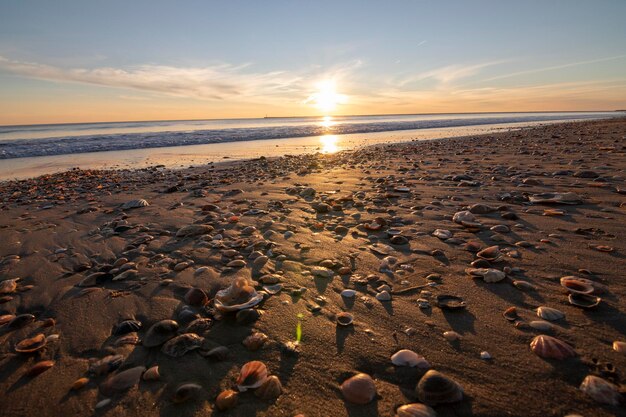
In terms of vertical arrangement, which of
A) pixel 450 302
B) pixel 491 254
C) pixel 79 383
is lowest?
pixel 79 383

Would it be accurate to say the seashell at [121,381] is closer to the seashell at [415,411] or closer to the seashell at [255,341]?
the seashell at [255,341]

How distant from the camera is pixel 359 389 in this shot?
160 centimetres

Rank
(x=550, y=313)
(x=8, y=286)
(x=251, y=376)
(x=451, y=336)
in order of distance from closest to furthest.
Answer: (x=251, y=376) → (x=451, y=336) → (x=550, y=313) → (x=8, y=286)

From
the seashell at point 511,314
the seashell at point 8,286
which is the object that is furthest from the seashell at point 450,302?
the seashell at point 8,286

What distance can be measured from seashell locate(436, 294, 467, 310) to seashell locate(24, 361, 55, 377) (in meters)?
2.59

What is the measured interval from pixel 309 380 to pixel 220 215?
3677mm

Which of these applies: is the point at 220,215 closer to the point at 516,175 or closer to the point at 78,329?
the point at 78,329

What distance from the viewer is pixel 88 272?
3139 millimetres

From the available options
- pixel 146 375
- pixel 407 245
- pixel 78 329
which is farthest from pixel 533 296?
pixel 78 329

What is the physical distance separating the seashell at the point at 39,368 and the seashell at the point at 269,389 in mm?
1327

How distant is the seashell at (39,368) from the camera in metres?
1.82

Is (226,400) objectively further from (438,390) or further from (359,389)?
(438,390)

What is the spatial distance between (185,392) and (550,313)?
2.32 m

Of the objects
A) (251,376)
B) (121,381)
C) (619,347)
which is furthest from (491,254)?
(121,381)
